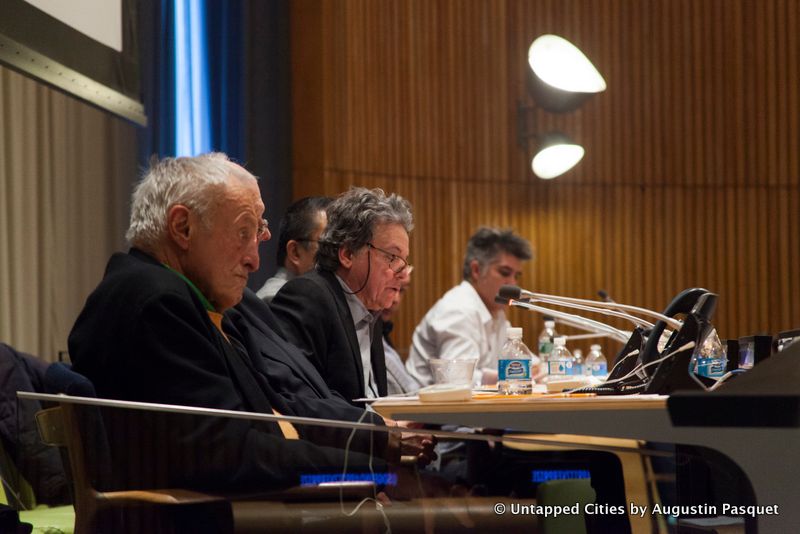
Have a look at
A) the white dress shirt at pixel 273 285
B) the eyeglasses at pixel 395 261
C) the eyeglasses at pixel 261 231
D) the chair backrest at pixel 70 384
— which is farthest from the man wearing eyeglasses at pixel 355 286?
the chair backrest at pixel 70 384

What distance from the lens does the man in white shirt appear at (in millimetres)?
4675

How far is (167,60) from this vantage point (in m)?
5.58

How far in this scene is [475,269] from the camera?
515cm

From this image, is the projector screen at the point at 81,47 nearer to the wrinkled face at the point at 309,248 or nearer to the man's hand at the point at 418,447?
the wrinkled face at the point at 309,248

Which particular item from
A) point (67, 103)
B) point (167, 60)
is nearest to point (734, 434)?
point (67, 103)

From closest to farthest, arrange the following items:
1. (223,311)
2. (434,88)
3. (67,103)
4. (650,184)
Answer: (223,311)
(67,103)
(434,88)
(650,184)

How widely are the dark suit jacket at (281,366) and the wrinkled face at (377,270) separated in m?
0.37

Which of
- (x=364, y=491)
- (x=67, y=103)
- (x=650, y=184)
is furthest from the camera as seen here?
(x=650, y=184)

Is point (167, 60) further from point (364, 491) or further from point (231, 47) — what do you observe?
point (364, 491)

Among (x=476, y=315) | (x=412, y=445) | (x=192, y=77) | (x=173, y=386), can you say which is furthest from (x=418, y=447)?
(x=192, y=77)

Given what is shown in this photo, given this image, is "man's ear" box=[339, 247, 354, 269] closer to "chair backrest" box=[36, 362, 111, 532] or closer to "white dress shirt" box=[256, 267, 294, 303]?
"white dress shirt" box=[256, 267, 294, 303]

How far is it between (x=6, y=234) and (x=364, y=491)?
3.22m

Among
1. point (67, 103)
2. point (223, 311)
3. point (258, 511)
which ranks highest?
point (67, 103)

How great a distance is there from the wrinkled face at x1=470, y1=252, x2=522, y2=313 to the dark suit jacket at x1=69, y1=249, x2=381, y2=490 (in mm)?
2949
